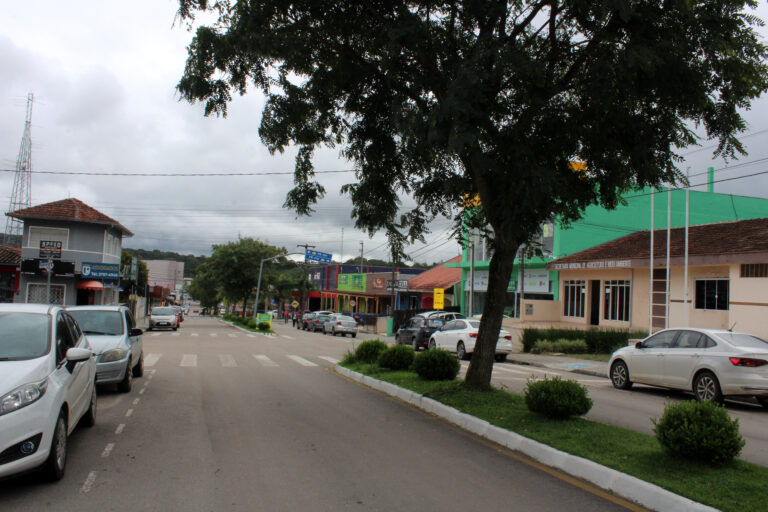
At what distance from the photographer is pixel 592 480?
6.01 m

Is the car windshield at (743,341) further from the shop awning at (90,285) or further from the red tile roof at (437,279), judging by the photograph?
the red tile roof at (437,279)

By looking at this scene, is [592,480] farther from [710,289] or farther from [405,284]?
[405,284]

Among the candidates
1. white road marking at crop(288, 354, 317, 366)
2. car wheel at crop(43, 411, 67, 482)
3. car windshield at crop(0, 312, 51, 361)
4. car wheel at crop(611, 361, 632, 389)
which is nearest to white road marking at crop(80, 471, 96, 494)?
car wheel at crop(43, 411, 67, 482)

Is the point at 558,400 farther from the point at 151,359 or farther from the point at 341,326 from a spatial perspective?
the point at 341,326

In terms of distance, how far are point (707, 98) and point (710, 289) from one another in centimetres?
1807

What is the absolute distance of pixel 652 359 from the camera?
43.2ft

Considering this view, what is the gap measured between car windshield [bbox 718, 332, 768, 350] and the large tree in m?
3.88

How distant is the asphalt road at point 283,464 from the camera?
5301 millimetres

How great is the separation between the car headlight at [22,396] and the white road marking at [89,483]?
94 cm

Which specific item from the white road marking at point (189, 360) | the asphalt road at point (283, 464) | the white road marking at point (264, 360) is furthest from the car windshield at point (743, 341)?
the white road marking at point (189, 360)

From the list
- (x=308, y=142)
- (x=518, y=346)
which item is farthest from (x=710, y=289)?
(x=308, y=142)

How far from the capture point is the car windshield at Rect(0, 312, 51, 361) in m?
6.01

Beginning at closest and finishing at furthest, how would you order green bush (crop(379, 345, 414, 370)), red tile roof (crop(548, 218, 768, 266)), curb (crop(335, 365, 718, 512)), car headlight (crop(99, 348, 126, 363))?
curb (crop(335, 365, 718, 512)) < car headlight (crop(99, 348, 126, 363)) < green bush (crop(379, 345, 414, 370)) < red tile roof (crop(548, 218, 768, 266))

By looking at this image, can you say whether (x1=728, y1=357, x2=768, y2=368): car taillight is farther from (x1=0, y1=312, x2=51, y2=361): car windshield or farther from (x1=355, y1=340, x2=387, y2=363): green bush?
(x1=0, y1=312, x2=51, y2=361): car windshield
